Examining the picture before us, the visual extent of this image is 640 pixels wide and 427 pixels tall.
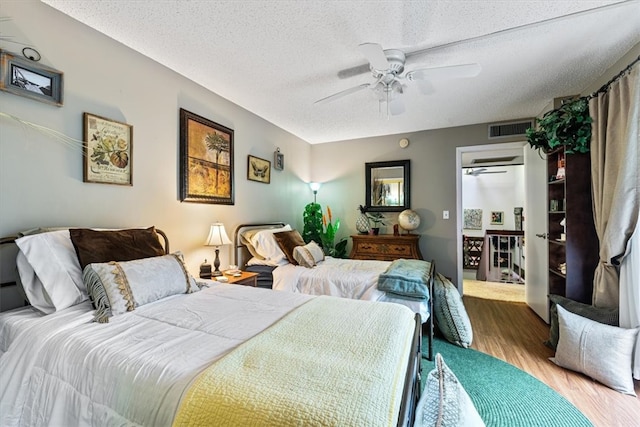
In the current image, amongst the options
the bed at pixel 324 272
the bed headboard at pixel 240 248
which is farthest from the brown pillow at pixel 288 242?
the bed headboard at pixel 240 248

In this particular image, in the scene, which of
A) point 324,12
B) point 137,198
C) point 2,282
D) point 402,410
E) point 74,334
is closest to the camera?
point 402,410

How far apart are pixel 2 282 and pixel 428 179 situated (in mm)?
4605

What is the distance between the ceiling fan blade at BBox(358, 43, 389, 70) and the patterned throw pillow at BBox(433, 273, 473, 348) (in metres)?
2.10

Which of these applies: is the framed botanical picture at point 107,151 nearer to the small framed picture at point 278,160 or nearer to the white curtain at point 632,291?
the small framed picture at point 278,160

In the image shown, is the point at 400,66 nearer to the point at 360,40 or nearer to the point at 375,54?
the point at 360,40

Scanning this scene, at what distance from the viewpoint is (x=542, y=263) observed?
320 centimetres

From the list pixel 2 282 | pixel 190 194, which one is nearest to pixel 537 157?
pixel 190 194

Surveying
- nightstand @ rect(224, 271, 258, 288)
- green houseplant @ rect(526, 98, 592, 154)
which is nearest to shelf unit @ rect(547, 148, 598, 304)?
green houseplant @ rect(526, 98, 592, 154)

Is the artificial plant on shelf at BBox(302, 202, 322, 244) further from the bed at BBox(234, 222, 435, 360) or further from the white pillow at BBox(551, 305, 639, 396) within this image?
the white pillow at BBox(551, 305, 639, 396)

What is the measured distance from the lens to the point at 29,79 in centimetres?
166

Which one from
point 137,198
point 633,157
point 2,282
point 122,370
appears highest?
point 633,157

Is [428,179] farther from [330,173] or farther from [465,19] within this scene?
[465,19]

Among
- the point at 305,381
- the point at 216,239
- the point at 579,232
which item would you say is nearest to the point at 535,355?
the point at 579,232

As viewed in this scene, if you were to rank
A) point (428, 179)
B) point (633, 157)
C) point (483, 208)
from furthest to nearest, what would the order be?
1. point (483, 208)
2. point (428, 179)
3. point (633, 157)
